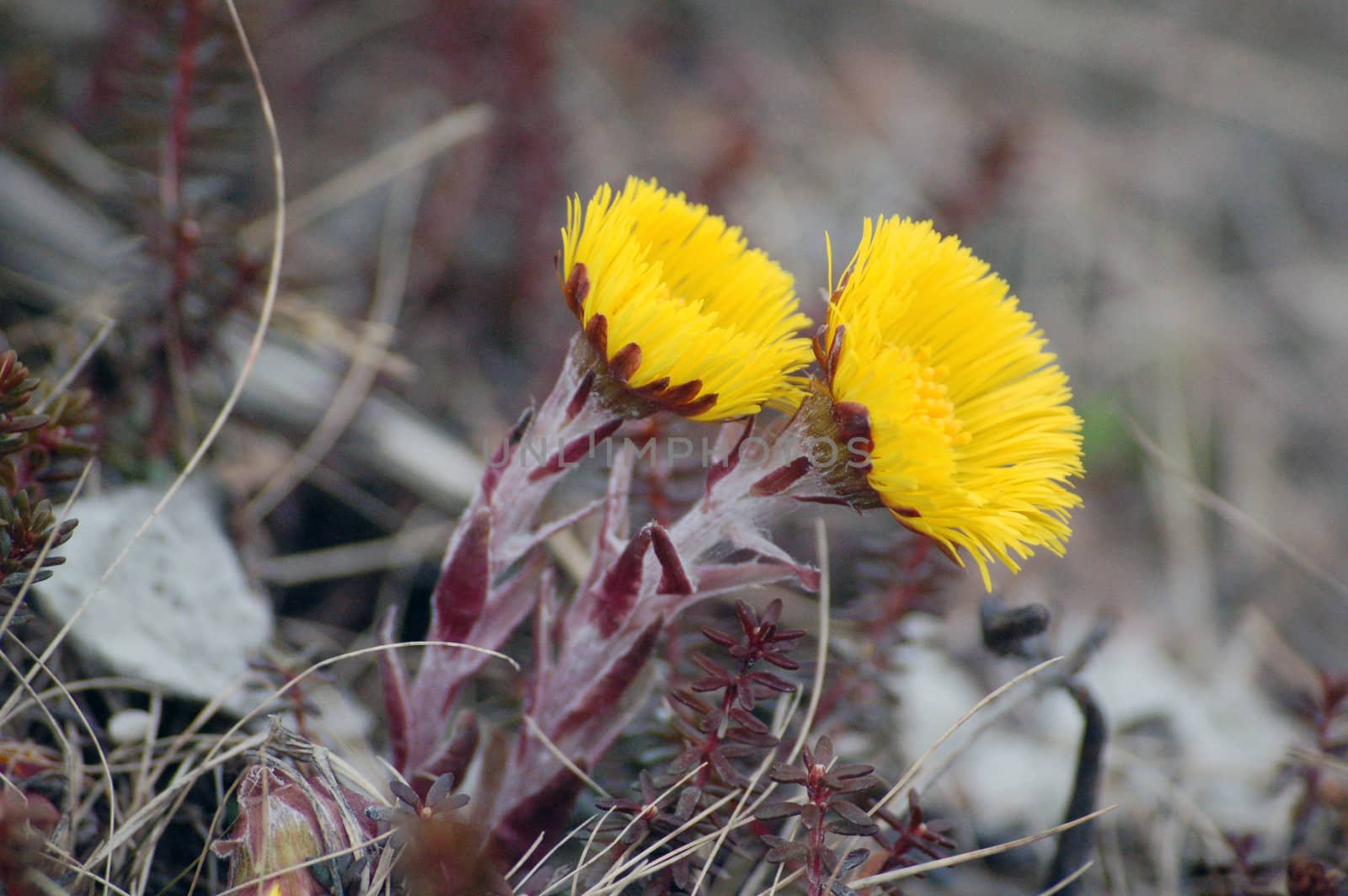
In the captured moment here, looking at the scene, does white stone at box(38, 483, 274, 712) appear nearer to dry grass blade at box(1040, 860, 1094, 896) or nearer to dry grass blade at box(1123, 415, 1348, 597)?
dry grass blade at box(1040, 860, 1094, 896)

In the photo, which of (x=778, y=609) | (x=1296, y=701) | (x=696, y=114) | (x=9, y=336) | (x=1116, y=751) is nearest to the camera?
(x=778, y=609)

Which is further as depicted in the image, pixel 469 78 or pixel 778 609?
pixel 469 78

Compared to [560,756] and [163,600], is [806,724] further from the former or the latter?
[163,600]

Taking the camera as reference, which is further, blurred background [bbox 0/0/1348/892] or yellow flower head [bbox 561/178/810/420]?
blurred background [bbox 0/0/1348/892]

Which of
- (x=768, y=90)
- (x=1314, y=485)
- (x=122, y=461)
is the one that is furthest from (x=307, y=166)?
(x=1314, y=485)

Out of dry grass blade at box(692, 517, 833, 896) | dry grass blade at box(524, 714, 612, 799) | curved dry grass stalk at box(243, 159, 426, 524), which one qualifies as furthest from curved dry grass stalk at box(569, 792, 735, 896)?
curved dry grass stalk at box(243, 159, 426, 524)

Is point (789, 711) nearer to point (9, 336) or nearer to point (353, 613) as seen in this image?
point (353, 613)

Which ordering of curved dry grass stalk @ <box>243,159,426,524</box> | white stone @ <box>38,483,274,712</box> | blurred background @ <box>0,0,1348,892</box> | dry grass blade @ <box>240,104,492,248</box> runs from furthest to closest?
dry grass blade @ <box>240,104,492,248</box>
curved dry grass stalk @ <box>243,159,426,524</box>
blurred background @ <box>0,0,1348,892</box>
white stone @ <box>38,483,274,712</box>
